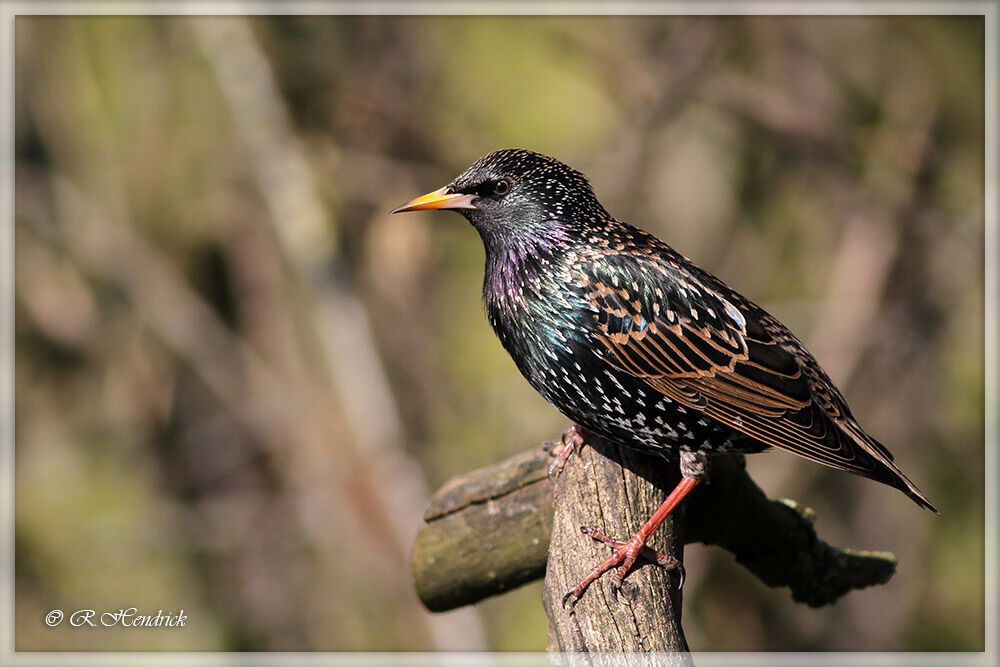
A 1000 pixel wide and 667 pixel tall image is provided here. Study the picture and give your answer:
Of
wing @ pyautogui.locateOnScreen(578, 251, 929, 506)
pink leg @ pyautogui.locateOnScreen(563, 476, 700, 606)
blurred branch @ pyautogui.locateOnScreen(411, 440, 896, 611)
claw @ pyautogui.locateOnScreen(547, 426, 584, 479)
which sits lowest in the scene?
blurred branch @ pyautogui.locateOnScreen(411, 440, 896, 611)

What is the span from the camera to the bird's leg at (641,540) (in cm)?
299

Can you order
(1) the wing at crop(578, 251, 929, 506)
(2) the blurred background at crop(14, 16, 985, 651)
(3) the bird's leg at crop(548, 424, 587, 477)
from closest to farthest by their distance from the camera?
1. (1) the wing at crop(578, 251, 929, 506)
2. (3) the bird's leg at crop(548, 424, 587, 477)
3. (2) the blurred background at crop(14, 16, 985, 651)

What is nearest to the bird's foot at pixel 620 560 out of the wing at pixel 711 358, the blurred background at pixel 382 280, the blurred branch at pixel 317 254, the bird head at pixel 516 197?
the wing at pixel 711 358

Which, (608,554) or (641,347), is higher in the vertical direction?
(641,347)

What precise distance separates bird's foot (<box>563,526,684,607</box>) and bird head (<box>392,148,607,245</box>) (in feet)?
3.56

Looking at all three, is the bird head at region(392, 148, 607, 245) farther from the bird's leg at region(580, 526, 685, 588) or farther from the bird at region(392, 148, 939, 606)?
the bird's leg at region(580, 526, 685, 588)

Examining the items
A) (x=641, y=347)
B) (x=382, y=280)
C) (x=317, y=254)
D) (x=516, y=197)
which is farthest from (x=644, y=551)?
(x=382, y=280)

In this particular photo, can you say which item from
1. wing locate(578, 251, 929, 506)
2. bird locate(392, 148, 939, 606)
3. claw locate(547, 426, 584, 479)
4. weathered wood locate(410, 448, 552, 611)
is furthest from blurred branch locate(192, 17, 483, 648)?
wing locate(578, 251, 929, 506)

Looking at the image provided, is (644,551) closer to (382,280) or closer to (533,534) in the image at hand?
(533,534)

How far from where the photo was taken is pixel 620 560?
120 inches

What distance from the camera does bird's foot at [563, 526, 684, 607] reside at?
2.98 meters

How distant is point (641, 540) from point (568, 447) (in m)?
0.51

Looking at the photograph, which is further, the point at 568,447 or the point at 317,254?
the point at 317,254

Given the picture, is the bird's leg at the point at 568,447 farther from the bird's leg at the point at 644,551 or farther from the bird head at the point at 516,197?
the bird head at the point at 516,197
